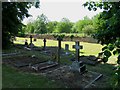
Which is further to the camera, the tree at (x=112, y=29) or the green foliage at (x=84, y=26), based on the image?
the green foliage at (x=84, y=26)

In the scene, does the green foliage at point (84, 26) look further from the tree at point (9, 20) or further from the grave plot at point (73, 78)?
the grave plot at point (73, 78)

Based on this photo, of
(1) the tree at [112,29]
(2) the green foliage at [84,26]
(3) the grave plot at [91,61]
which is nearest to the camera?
(1) the tree at [112,29]

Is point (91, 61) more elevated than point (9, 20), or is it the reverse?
point (9, 20)

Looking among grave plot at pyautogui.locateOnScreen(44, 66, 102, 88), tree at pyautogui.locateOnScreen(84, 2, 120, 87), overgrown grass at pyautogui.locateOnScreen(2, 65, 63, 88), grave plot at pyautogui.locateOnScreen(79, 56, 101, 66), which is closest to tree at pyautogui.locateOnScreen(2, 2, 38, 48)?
grave plot at pyautogui.locateOnScreen(79, 56, 101, 66)

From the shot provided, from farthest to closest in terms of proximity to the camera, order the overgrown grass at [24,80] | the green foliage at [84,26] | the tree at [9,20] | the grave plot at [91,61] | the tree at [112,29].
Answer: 1. the green foliage at [84,26]
2. the tree at [9,20]
3. the grave plot at [91,61]
4. the overgrown grass at [24,80]
5. the tree at [112,29]

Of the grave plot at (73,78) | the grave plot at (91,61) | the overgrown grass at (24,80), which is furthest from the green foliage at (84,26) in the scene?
the overgrown grass at (24,80)

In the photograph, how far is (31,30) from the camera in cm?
8588

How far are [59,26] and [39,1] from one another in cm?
6387

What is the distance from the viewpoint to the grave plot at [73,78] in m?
8.90

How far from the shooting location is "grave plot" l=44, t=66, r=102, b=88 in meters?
8.90

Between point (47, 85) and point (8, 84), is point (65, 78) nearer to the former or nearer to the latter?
point (47, 85)

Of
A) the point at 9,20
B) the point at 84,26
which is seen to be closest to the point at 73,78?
the point at 9,20

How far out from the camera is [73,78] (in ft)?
32.3

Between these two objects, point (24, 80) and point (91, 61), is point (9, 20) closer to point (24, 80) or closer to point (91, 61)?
point (91, 61)
